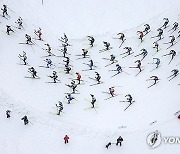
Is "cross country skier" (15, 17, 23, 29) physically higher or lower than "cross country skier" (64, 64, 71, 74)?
higher

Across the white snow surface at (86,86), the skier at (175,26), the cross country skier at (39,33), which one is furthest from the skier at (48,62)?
the skier at (175,26)

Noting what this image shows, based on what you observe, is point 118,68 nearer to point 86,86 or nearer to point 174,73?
point 86,86

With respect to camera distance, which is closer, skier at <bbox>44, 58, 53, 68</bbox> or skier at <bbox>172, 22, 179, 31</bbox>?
skier at <bbox>44, 58, 53, 68</bbox>

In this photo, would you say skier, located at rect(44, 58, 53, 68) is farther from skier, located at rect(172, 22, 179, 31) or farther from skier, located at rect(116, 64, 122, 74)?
skier, located at rect(172, 22, 179, 31)

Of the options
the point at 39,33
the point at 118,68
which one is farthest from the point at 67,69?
the point at 39,33

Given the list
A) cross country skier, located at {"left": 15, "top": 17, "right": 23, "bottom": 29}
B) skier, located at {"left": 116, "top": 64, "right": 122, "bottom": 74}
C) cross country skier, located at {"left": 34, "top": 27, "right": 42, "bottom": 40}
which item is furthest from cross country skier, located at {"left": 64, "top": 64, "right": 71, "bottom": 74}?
cross country skier, located at {"left": 15, "top": 17, "right": 23, "bottom": 29}

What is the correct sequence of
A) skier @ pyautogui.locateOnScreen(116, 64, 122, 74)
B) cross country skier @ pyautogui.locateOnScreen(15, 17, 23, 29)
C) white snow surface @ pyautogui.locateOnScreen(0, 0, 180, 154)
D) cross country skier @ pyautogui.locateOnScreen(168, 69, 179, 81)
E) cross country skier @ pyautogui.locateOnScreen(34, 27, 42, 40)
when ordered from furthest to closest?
Result: 1. cross country skier @ pyautogui.locateOnScreen(15, 17, 23, 29)
2. cross country skier @ pyautogui.locateOnScreen(34, 27, 42, 40)
3. skier @ pyautogui.locateOnScreen(116, 64, 122, 74)
4. cross country skier @ pyautogui.locateOnScreen(168, 69, 179, 81)
5. white snow surface @ pyautogui.locateOnScreen(0, 0, 180, 154)

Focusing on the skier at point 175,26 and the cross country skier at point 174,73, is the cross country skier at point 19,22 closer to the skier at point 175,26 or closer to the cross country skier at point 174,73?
the skier at point 175,26

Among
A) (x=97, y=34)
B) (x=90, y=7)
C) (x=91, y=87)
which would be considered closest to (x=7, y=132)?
(x=91, y=87)
